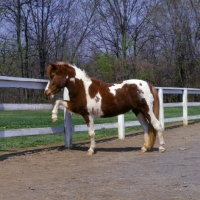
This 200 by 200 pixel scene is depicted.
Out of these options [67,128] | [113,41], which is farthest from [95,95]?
[113,41]

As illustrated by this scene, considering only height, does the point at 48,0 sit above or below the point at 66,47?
above

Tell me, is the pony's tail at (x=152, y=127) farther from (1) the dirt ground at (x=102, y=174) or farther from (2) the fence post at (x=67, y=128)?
(2) the fence post at (x=67, y=128)

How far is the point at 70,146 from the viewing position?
10.1 metres

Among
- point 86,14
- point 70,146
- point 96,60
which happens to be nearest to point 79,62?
point 96,60

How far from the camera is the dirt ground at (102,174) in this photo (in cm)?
565

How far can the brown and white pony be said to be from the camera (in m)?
9.12

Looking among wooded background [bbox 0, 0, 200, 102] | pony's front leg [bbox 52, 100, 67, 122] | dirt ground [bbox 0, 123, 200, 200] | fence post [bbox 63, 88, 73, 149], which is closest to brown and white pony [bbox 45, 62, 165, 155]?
pony's front leg [bbox 52, 100, 67, 122]

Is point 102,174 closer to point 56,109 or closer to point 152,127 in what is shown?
point 56,109

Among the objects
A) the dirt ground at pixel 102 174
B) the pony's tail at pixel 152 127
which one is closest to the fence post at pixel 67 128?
the dirt ground at pixel 102 174

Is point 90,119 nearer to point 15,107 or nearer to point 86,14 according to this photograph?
point 15,107

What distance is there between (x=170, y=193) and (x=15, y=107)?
4.26 meters

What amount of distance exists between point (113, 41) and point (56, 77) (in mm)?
32022

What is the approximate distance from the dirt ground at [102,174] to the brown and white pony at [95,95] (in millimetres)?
695

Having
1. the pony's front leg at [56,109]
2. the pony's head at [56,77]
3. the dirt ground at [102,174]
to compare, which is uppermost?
the pony's head at [56,77]
